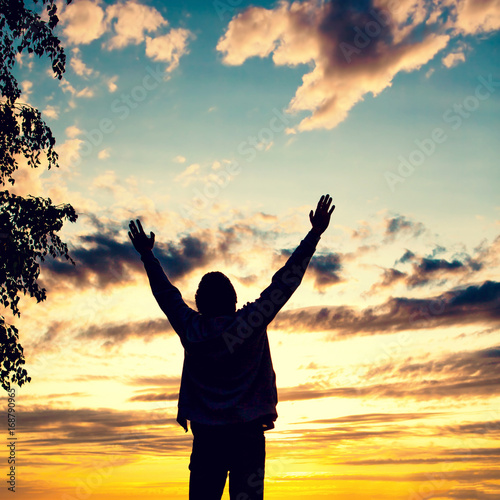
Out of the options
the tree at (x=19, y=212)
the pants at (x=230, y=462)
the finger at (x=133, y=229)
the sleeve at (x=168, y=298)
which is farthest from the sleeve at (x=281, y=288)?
the tree at (x=19, y=212)

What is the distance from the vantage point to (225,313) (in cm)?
332

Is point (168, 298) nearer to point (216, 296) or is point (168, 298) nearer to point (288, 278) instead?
point (216, 296)

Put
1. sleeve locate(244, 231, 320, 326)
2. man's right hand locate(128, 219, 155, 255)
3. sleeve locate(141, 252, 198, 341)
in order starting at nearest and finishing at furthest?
1. sleeve locate(244, 231, 320, 326)
2. sleeve locate(141, 252, 198, 341)
3. man's right hand locate(128, 219, 155, 255)

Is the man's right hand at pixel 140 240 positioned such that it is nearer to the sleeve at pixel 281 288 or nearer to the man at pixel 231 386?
the man at pixel 231 386

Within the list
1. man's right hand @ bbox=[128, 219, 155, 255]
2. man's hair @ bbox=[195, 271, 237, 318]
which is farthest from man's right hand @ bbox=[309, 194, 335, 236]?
man's right hand @ bbox=[128, 219, 155, 255]

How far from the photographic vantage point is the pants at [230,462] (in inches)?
123

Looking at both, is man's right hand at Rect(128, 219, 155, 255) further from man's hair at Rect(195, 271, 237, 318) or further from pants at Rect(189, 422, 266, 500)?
pants at Rect(189, 422, 266, 500)

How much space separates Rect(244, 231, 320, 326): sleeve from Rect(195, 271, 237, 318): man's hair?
0.24m

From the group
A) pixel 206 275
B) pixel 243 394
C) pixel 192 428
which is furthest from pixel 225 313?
pixel 192 428

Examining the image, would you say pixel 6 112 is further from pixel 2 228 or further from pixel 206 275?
pixel 206 275

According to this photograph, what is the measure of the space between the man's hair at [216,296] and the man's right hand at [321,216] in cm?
70

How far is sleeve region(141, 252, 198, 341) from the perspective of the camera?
3287 millimetres

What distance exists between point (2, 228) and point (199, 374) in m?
8.66

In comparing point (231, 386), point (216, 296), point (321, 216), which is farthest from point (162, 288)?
point (321, 216)
